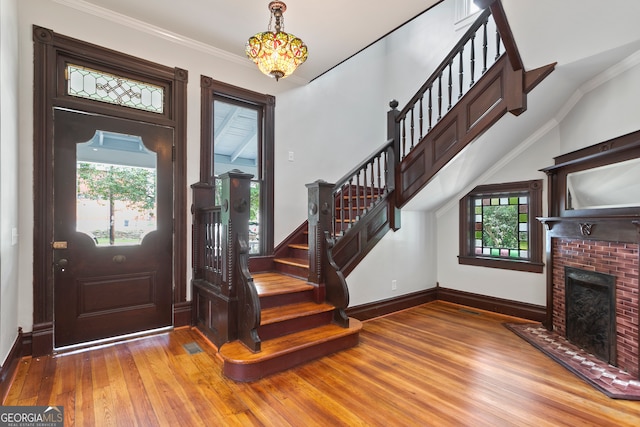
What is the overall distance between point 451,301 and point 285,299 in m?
3.02

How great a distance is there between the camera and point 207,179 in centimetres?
370

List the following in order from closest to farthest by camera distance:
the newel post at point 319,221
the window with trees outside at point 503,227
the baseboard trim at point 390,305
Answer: the newel post at point 319,221 → the baseboard trim at point 390,305 → the window with trees outside at point 503,227

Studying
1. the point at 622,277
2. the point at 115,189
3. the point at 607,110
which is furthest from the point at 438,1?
the point at 115,189

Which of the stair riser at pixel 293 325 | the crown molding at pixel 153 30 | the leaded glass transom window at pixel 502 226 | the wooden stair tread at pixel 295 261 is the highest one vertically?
the crown molding at pixel 153 30

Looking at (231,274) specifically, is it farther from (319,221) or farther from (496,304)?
(496,304)

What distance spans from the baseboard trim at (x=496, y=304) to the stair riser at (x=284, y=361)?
2.41 meters

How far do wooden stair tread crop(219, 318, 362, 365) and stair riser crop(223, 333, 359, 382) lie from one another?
0.04m

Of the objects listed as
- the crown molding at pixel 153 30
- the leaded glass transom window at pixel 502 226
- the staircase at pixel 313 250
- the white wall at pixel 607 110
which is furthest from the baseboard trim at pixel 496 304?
the crown molding at pixel 153 30

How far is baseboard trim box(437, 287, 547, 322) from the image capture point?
12.8 ft

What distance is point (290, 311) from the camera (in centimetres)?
296

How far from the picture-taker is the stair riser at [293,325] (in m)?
2.73

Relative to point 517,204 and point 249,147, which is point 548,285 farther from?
point 249,147

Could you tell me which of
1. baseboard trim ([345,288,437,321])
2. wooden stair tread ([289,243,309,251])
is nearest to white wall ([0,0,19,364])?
wooden stair tread ([289,243,309,251])

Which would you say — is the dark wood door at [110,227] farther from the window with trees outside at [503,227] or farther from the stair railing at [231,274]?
the window with trees outside at [503,227]
